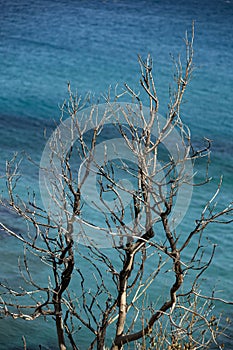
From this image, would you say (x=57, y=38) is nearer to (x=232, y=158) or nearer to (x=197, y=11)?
(x=197, y=11)

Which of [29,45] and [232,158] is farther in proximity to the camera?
[29,45]

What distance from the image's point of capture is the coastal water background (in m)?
12.0

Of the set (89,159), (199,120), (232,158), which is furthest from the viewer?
(199,120)

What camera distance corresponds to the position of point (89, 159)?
4375 mm

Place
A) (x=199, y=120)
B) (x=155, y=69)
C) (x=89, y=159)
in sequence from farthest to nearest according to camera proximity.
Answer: (x=155, y=69) < (x=199, y=120) < (x=89, y=159)

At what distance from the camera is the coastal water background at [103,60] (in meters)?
12.0

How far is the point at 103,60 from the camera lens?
1405 centimetres

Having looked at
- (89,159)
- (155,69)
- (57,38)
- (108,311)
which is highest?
(57,38)

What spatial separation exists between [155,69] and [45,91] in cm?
192

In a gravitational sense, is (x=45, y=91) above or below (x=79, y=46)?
below

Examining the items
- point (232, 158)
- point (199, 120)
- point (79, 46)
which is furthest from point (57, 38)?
point (232, 158)

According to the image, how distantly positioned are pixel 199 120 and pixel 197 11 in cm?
332

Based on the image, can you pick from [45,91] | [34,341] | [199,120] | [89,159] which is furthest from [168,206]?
[45,91]

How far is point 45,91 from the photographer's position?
13.2 meters
